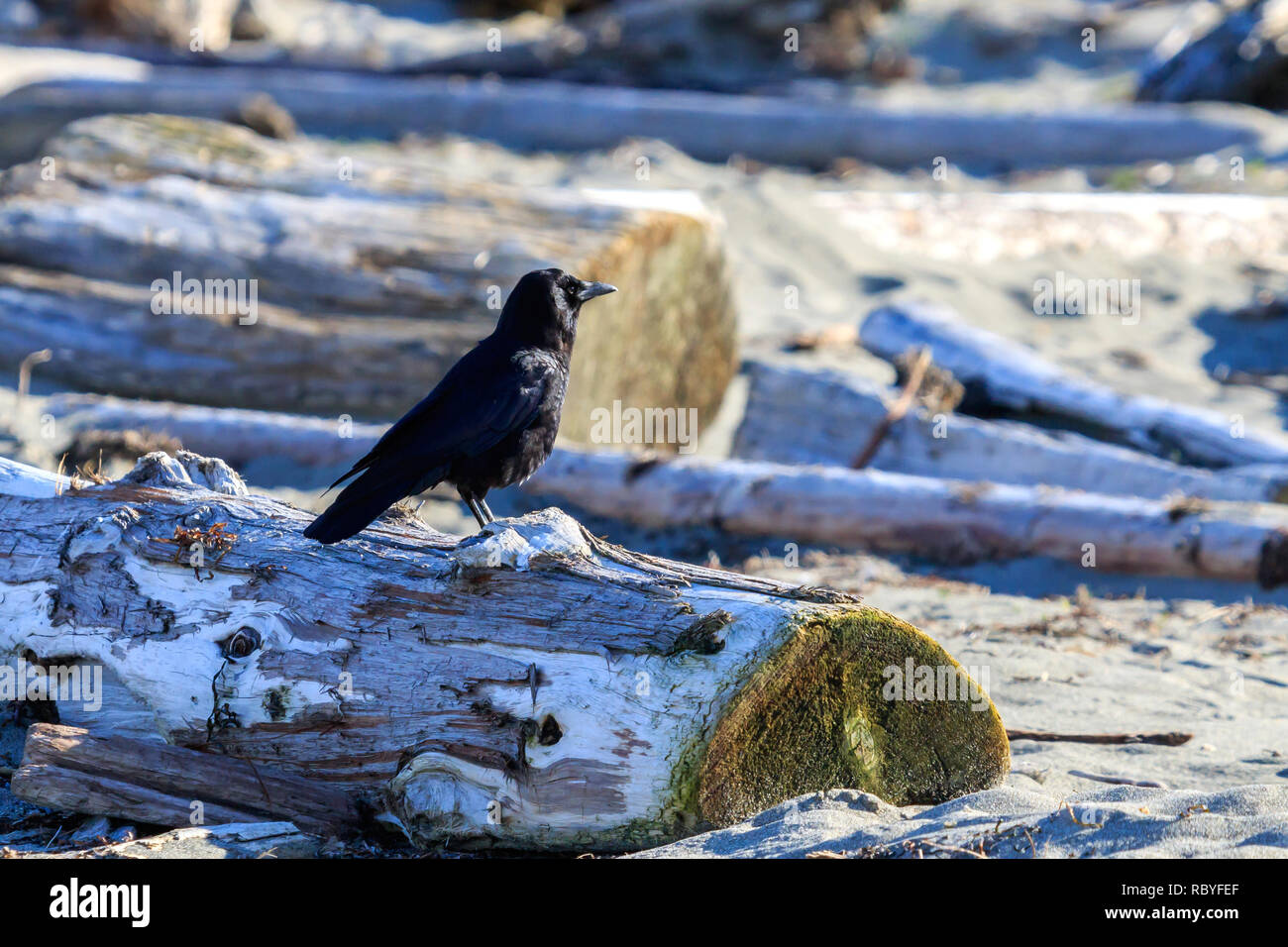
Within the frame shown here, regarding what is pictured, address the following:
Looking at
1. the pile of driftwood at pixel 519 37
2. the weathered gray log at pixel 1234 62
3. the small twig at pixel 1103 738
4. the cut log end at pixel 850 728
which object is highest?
the pile of driftwood at pixel 519 37

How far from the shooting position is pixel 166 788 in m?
3.18

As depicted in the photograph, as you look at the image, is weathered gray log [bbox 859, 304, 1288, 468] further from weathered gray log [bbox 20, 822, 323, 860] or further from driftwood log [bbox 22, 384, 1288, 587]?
weathered gray log [bbox 20, 822, 323, 860]

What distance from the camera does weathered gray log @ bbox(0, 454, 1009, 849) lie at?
3.01m

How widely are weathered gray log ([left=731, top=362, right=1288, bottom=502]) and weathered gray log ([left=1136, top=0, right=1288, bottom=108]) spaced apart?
886 centimetres

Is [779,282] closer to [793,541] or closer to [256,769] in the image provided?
[793,541]

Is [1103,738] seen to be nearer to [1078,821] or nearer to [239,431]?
[1078,821]

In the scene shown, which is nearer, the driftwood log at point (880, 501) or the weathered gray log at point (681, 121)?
the driftwood log at point (880, 501)

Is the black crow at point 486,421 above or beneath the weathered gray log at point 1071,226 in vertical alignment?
beneath

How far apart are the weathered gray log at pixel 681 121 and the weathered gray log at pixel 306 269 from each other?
5.60 meters

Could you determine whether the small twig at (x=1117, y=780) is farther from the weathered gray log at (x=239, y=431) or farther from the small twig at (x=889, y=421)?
the weathered gray log at (x=239, y=431)

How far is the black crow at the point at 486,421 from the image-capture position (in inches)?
135

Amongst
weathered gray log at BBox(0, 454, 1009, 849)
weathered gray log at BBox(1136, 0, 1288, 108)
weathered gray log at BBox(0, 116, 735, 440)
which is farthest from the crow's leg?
weathered gray log at BBox(1136, 0, 1288, 108)

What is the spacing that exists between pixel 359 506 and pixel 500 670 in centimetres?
60

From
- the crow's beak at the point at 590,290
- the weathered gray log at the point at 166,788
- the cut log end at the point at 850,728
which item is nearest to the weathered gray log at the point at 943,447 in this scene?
the crow's beak at the point at 590,290
